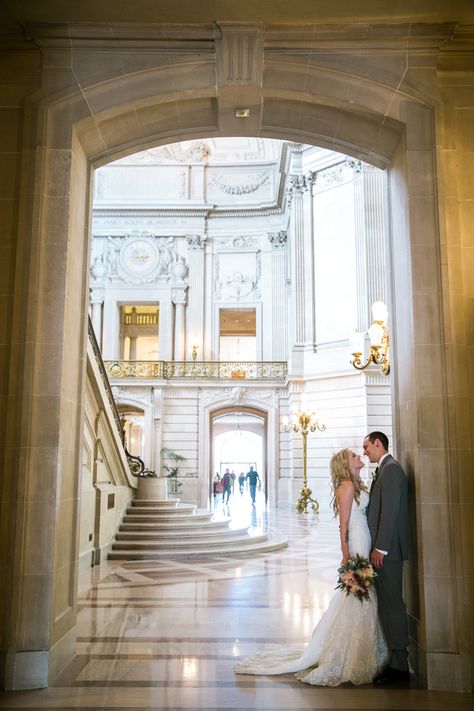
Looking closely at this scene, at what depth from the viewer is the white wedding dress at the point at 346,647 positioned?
425 cm

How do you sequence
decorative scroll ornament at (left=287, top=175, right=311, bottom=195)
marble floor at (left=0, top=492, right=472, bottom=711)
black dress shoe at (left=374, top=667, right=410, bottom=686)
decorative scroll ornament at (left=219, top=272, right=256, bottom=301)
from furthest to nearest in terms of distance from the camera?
decorative scroll ornament at (left=219, top=272, right=256, bottom=301) < decorative scroll ornament at (left=287, top=175, right=311, bottom=195) < black dress shoe at (left=374, top=667, right=410, bottom=686) < marble floor at (left=0, top=492, right=472, bottom=711)

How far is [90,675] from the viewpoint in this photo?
440 cm

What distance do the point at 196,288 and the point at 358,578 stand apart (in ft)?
73.7

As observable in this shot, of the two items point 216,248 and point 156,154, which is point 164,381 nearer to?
point 216,248

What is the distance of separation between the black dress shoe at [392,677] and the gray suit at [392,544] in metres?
0.03

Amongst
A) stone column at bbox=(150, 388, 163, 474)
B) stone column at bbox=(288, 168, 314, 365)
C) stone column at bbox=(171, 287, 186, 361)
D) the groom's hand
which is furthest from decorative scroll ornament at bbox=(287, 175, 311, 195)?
the groom's hand

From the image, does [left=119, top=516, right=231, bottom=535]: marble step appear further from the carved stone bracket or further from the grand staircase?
the carved stone bracket

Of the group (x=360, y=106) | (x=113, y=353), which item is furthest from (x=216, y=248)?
(x=360, y=106)

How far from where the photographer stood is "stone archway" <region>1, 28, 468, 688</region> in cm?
434

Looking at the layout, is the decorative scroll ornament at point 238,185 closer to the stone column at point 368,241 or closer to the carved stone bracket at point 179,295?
the carved stone bracket at point 179,295

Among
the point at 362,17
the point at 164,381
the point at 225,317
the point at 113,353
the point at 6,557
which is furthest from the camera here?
the point at 225,317

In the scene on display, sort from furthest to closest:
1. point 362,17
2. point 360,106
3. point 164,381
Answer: point 164,381, point 360,106, point 362,17

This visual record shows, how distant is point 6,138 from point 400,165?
306cm

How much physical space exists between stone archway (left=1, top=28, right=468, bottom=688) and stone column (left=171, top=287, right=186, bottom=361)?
20.1 m
